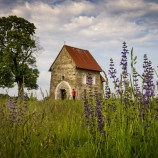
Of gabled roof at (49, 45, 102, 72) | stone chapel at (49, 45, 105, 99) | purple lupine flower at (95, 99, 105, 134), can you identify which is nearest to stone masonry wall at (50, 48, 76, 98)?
stone chapel at (49, 45, 105, 99)

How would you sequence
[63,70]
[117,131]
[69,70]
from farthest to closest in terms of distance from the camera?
[63,70]
[69,70]
[117,131]

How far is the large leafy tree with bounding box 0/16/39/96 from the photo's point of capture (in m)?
39.1

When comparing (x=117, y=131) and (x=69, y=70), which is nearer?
(x=117, y=131)

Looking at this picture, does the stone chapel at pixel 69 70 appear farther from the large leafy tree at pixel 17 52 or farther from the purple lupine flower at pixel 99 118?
the purple lupine flower at pixel 99 118

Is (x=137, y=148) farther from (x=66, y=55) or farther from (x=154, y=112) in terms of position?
(x=66, y=55)

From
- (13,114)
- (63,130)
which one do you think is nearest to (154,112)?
(63,130)

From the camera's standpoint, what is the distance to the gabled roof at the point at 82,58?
124 ft

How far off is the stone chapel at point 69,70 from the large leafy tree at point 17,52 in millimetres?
2846

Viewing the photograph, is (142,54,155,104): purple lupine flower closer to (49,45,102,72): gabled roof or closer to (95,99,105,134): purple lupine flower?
(95,99,105,134): purple lupine flower

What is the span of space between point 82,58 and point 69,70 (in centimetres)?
299

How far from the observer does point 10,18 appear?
1644 inches

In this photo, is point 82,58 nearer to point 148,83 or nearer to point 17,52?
point 17,52

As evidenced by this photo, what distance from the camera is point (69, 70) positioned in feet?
123

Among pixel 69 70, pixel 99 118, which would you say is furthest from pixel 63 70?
pixel 99 118
